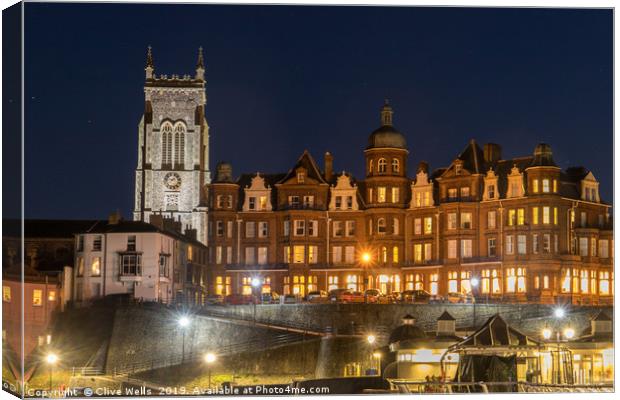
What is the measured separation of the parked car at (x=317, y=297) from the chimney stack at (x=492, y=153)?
7907mm

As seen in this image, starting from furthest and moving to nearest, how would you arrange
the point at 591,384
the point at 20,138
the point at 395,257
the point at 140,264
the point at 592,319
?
the point at 395,257 → the point at 140,264 → the point at 592,319 → the point at 591,384 → the point at 20,138

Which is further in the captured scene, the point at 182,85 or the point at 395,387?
the point at 182,85

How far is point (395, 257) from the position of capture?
55.5 meters

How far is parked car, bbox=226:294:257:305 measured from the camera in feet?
168

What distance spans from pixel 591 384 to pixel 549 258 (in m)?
12.6

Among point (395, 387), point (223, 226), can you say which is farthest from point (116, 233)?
point (395, 387)

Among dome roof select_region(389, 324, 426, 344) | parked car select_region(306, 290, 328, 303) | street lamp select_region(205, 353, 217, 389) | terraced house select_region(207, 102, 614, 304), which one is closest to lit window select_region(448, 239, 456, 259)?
terraced house select_region(207, 102, 614, 304)

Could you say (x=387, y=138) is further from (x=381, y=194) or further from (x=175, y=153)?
(x=175, y=153)

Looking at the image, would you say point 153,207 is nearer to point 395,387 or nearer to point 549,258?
point 549,258

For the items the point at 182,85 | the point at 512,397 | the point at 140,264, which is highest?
the point at 182,85

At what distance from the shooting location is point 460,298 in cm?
5100

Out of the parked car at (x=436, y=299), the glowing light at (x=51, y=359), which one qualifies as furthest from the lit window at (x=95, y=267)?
the parked car at (x=436, y=299)

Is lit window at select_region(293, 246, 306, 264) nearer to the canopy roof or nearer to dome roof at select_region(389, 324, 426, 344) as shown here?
dome roof at select_region(389, 324, 426, 344)

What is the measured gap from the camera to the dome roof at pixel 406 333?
44.9 metres
